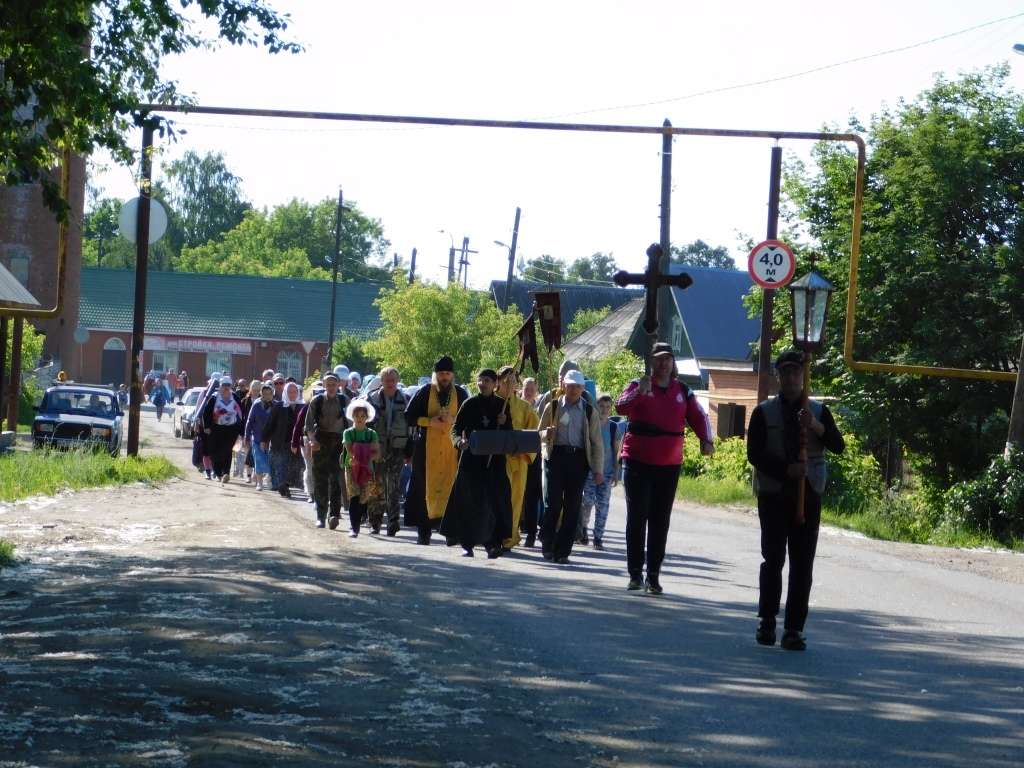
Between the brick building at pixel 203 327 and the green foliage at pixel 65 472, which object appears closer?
the green foliage at pixel 65 472

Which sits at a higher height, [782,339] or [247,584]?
[782,339]

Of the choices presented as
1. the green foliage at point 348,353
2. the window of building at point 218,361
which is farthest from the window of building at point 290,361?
the green foliage at point 348,353

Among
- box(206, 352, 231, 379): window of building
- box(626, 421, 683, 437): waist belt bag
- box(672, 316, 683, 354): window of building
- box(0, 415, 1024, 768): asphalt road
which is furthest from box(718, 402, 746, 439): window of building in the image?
box(206, 352, 231, 379): window of building

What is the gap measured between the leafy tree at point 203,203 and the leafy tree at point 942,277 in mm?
90842

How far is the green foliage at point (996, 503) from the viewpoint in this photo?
19.9 metres

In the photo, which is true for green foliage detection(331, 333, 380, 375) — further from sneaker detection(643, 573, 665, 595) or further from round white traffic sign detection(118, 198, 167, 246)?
sneaker detection(643, 573, 665, 595)

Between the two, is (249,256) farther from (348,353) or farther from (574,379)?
(574,379)

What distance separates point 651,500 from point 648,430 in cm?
55

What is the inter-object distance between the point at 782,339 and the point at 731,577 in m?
19.5

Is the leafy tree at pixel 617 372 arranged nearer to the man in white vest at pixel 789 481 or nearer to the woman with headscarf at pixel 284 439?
the woman with headscarf at pixel 284 439

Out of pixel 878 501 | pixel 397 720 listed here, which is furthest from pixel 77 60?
pixel 878 501

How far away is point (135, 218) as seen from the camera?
21.0 meters

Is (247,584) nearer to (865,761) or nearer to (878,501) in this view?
(865,761)

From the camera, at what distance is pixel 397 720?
647 cm
